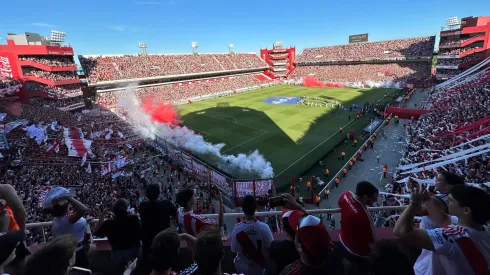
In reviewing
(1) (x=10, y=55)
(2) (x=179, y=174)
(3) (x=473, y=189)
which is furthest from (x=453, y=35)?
(1) (x=10, y=55)

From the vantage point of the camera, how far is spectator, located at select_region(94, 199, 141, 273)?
11.7ft

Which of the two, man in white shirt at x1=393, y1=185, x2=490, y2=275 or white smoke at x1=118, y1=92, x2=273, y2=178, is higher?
man in white shirt at x1=393, y1=185, x2=490, y2=275

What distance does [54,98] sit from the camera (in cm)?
3384

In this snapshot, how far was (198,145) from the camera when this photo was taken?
2362 centimetres

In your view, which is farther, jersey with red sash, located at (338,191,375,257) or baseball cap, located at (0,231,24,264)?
jersey with red sash, located at (338,191,375,257)

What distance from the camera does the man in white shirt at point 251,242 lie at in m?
3.30

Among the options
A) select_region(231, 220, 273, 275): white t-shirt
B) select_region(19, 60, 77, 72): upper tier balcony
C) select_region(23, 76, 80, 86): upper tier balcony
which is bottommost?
select_region(231, 220, 273, 275): white t-shirt

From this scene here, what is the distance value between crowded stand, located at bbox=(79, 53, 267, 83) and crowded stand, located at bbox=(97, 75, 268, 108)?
2709mm

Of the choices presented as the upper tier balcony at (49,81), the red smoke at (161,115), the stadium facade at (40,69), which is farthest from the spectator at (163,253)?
the upper tier balcony at (49,81)

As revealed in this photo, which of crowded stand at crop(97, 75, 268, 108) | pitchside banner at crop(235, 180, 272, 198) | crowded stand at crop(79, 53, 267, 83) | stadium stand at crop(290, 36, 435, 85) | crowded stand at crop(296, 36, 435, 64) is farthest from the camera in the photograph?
crowded stand at crop(296, 36, 435, 64)

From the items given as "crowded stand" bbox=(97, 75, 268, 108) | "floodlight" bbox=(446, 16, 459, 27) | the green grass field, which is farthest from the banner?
"floodlight" bbox=(446, 16, 459, 27)

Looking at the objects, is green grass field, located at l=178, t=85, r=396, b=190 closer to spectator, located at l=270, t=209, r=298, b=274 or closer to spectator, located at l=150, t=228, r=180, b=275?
spectator, located at l=270, t=209, r=298, b=274

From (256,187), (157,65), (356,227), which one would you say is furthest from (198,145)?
(157,65)

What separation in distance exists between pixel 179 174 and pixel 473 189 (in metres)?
18.0
